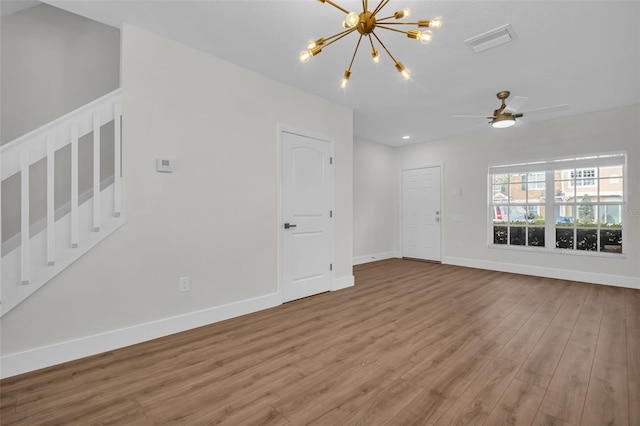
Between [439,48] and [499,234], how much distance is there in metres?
4.27

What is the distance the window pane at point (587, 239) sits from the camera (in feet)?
15.4

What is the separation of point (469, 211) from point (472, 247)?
2.46 ft

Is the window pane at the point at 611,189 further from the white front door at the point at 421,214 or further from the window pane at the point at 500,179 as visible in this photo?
the white front door at the point at 421,214

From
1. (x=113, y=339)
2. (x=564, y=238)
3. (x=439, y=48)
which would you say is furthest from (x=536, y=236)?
(x=113, y=339)

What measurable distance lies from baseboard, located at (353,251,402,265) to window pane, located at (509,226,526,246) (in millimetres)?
2439

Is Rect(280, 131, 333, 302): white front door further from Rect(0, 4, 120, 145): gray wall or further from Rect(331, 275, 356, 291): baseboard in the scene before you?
Rect(0, 4, 120, 145): gray wall

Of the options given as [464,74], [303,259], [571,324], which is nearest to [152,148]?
[303,259]

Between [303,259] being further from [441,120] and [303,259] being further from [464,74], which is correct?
[441,120]

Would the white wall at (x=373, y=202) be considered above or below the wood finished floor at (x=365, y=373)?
above

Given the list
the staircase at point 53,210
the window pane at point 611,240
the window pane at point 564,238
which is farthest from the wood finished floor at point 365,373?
the window pane at point 564,238

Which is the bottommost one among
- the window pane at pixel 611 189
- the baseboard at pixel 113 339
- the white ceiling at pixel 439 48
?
the baseboard at pixel 113 339

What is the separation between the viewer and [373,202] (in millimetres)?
6660

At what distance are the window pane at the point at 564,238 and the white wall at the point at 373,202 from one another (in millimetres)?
3157

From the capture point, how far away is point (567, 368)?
208 centimetres
